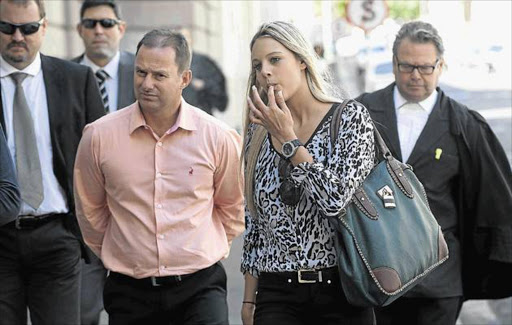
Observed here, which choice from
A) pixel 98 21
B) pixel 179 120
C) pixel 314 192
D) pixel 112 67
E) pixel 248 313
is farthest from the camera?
pixel 98 21

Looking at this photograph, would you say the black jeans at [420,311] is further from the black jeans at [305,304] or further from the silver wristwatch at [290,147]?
the silver wristwatch at [290,147]

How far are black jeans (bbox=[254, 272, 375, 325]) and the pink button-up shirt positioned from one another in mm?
652

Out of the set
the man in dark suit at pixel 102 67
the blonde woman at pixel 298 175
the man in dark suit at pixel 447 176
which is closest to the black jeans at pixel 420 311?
the man in dark suit at pixel 447 176

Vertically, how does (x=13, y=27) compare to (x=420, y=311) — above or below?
above

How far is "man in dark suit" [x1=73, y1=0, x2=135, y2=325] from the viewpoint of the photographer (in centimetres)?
652

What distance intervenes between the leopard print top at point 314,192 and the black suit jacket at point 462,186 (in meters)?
1.26

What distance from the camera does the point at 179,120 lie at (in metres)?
4.87

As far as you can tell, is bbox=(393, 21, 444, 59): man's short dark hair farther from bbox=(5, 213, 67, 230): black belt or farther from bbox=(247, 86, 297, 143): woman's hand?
bbox=(5, 213, 67, 230): black belt

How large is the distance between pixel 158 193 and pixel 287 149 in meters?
0.91

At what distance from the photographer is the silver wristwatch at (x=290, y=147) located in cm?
404

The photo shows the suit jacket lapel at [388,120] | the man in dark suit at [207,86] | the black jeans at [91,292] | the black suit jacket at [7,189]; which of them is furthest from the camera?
the man in dark suit at [207,86]

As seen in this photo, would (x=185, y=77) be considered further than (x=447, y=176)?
No

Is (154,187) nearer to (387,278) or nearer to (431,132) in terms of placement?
(387,278)

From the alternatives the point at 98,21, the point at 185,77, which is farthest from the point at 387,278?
the point at 98,21
